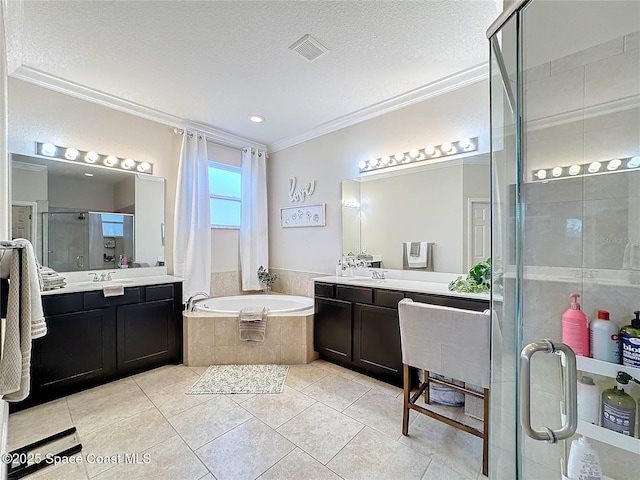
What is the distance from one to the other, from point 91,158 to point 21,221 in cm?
83

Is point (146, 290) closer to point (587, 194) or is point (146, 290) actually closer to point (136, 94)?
point (136, 94)

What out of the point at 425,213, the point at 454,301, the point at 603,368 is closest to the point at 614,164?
the point at 603,368

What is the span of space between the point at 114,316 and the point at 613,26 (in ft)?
12.6

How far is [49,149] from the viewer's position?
8.57 feet

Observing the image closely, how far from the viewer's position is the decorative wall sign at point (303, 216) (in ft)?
11.9

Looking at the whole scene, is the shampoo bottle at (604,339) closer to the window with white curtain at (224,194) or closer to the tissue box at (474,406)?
the tissue box at (474,406)

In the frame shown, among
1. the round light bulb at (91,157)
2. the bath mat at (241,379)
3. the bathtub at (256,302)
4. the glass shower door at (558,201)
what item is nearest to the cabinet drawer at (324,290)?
the bathtub at (256,302)

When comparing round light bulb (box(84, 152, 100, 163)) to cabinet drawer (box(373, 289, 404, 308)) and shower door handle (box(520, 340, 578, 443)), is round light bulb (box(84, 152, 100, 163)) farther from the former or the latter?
shower door handle (box(520, 340, 578, 443))

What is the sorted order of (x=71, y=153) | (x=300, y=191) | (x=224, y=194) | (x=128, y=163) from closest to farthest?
1. (x=71, y=153)
2. (x=128, y=163)
3. (x=300, y=191)
4. (x=224, y=194)

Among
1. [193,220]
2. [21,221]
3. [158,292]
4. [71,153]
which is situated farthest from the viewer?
[193,220]

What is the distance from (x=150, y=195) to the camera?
3240 millimetres

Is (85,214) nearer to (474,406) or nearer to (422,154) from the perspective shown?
(422,154)

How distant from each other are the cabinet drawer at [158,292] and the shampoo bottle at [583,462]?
319 cm

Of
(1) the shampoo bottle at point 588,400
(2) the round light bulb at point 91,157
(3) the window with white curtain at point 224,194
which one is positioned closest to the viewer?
(1) the shampoo bottle at point 588,400
